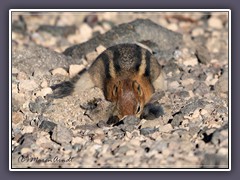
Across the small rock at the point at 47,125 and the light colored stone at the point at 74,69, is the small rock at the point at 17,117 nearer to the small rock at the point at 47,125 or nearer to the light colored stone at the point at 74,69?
the small rock at the point at 47,125

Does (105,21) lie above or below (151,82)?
above

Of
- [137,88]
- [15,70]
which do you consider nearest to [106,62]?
[137,88]

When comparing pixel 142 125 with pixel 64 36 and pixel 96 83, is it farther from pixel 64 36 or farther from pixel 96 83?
pixel 64 36

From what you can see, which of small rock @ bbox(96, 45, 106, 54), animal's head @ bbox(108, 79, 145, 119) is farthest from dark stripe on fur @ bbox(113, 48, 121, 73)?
small rock @ bbox(96, 45, 106, 54)

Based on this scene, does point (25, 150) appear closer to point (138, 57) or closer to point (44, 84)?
point (44, 84)

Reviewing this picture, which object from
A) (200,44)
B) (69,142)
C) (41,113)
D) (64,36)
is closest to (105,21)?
(64,36)

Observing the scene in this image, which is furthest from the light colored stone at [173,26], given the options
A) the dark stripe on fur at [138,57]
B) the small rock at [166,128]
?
the small rock at [166,128]
